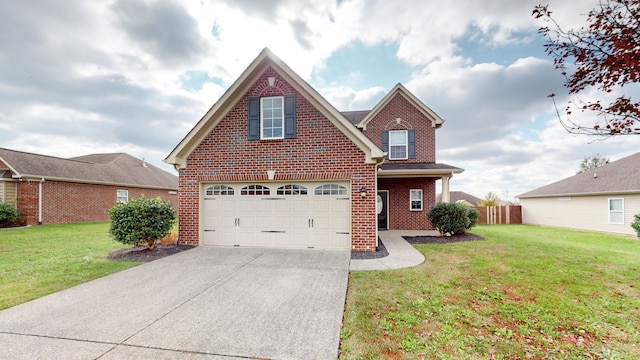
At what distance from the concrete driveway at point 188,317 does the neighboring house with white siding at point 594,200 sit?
1834cm

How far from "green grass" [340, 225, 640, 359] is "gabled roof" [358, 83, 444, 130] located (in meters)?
8.62

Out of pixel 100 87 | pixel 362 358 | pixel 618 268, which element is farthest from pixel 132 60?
pixel 618 268

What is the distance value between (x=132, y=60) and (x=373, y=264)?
1395cm

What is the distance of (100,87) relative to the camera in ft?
49.2

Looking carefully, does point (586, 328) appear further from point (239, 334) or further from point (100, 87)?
point (100, 87)

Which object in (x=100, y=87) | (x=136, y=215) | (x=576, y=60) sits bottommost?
(x=136, y=215)

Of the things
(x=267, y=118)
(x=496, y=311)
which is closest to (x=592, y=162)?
(x=496, y=311)

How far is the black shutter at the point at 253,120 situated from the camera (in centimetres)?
901

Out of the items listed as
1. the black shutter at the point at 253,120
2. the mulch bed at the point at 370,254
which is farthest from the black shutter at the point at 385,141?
the black shutter at the point at 253,120

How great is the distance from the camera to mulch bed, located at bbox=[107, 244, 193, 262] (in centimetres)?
759

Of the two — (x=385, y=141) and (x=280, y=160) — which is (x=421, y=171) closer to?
(x=385, y=141)

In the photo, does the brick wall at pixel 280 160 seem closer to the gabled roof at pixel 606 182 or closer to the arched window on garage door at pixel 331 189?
the arched window on garage door at pixel 331 189

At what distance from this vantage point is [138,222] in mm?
→ 8016

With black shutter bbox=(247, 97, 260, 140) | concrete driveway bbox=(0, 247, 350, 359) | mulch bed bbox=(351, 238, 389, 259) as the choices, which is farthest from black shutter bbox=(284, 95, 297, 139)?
concrete driveway bbox=(0, 247, 350, 359)
